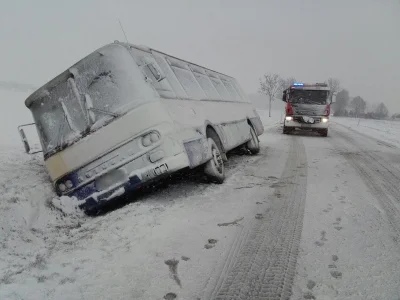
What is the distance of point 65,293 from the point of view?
262 centimetres

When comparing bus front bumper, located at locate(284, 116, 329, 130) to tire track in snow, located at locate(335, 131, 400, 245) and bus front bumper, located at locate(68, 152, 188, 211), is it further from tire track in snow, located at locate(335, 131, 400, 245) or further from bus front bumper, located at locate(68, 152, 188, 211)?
bus front bumper, located at locate(68, 152, 188, 211)

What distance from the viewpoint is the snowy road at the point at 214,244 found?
8.79 ft

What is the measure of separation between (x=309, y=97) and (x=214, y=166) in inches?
Result: 505

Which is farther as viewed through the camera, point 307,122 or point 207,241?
point 307,122

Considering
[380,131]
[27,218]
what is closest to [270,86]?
[380,131]

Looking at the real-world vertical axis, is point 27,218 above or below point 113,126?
below

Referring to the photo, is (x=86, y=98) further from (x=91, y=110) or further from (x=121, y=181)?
(x=121, y=181)

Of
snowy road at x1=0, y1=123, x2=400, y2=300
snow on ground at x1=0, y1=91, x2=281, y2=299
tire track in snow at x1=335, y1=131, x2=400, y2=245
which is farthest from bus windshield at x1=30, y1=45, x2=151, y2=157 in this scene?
tire track in snow at x1=335, y1=131, x2=400, y2=245

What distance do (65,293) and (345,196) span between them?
163 inches

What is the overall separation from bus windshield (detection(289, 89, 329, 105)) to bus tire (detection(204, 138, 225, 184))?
12.2 m

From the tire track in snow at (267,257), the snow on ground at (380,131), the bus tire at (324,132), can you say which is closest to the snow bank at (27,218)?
the tire track in snow at (267,257)

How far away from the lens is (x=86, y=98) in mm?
4824

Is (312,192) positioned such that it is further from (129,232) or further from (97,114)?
(97,114)

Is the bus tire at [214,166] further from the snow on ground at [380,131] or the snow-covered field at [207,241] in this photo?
the snow on ground at [380,131]
